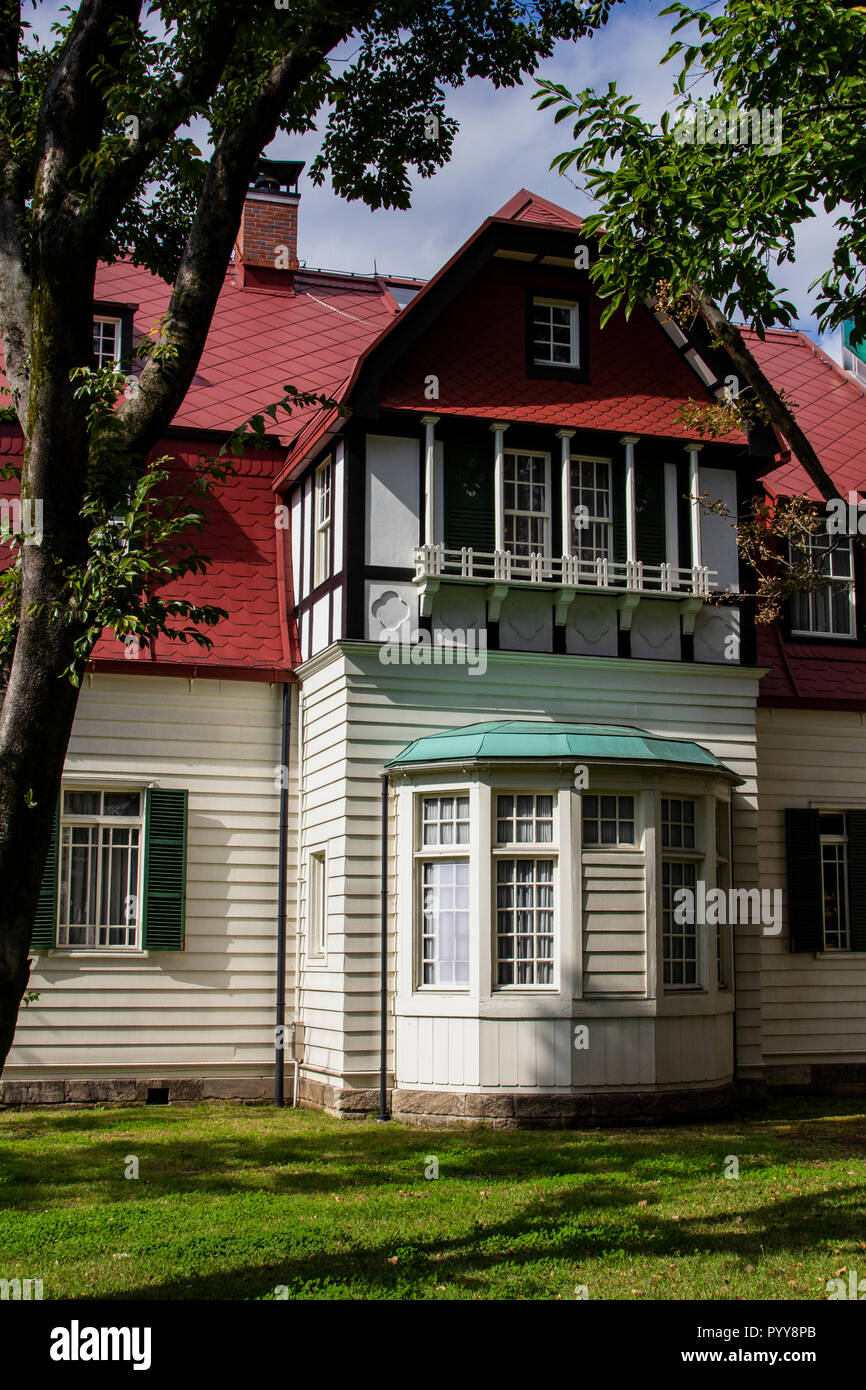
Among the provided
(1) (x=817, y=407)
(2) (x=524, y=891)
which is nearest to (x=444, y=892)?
(2) (x=524, y=891)

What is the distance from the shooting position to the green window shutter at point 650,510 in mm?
16344

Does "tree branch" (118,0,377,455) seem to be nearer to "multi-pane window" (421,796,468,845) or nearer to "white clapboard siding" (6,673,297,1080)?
"multi-pane window" (421,796,468,845)

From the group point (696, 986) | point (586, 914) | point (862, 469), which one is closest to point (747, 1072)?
point (696, 986)

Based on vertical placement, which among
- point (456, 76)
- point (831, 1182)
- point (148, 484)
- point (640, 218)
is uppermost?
point (456, 76)

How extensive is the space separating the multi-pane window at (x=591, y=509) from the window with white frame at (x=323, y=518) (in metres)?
2.78

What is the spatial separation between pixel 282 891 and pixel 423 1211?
703 centimetres

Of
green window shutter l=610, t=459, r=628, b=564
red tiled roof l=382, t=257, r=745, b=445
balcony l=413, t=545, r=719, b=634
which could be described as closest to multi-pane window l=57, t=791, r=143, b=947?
balcony l=413, t=545, r=719, b=634

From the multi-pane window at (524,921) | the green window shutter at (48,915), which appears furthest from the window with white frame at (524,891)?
the green window shutter at (48,915)

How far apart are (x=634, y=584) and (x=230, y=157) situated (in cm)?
883

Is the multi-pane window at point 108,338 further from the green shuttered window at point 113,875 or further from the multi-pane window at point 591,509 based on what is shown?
the multi-pane window at point 591,509

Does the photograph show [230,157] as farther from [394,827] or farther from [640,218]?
[394,827]
